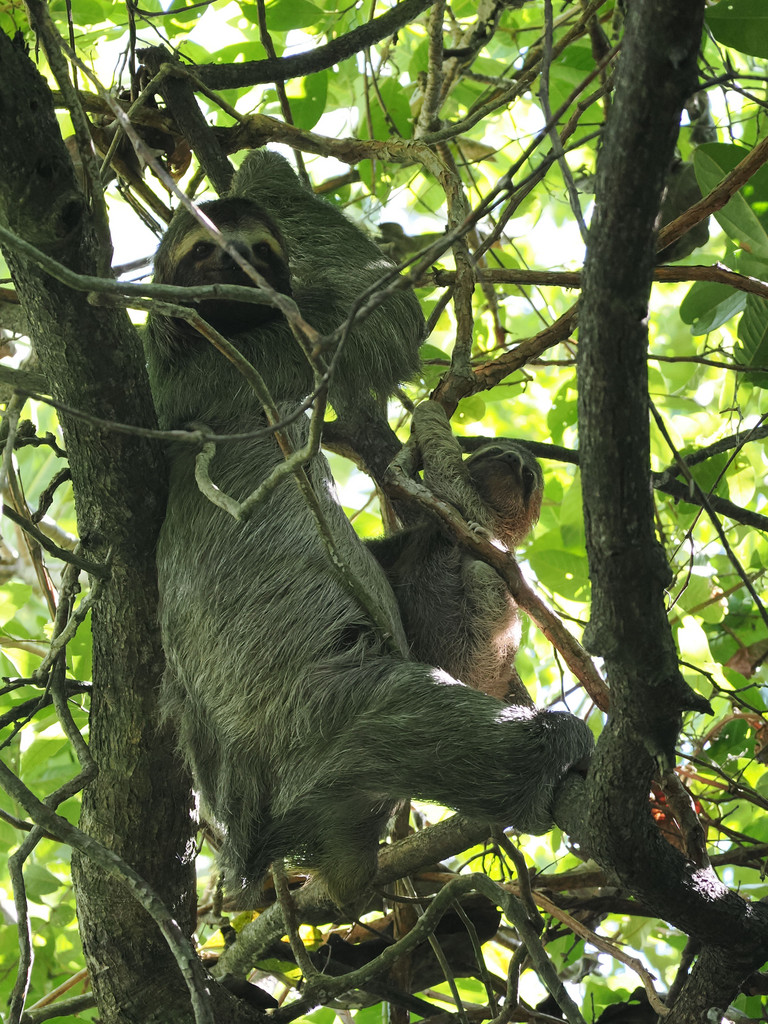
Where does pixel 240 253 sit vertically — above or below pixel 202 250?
below

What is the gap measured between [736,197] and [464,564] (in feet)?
6.24

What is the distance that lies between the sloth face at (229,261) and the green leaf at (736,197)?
188 centimetres

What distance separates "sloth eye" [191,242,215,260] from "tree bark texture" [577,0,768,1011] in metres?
2.60

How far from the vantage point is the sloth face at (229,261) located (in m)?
4.18

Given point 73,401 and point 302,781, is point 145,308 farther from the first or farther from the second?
point 302,781

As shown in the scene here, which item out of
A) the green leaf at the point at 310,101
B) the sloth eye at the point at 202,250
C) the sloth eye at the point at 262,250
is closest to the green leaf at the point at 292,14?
the green leaf at the point at 310,101

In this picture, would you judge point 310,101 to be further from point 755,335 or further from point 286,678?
point 286,678

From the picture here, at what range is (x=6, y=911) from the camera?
535 cm

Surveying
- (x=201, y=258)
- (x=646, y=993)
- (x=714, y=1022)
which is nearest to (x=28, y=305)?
(x=201, y=258)

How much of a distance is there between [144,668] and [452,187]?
8.52 feet

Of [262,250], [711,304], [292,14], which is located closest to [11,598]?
[262,250]

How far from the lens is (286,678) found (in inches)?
142

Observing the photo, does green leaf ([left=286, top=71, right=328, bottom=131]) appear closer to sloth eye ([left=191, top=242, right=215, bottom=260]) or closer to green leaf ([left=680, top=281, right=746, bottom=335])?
sloth eye ([left=191, top=242, right=215, bottom=260])

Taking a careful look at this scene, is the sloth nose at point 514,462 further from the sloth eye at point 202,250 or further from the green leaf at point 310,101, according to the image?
the green leaf at point 310,101
